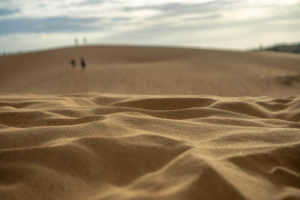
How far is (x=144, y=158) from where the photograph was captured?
1545mm

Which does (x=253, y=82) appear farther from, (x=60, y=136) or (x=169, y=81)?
(x=60, y=136)

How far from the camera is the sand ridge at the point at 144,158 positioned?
1257 millimetres

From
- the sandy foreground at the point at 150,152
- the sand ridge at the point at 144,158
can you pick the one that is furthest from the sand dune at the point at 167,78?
the sand ridge at the point at 144,158

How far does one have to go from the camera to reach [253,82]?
1320 centimetres

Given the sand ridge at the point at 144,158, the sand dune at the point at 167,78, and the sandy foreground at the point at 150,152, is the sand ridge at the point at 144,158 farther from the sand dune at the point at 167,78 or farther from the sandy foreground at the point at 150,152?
the sand dune at the point at 167,78

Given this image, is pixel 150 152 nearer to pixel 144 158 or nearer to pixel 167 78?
pixel 144 158

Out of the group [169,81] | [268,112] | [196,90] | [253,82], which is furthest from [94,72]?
[268,112]

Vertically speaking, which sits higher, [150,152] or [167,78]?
[150,152]

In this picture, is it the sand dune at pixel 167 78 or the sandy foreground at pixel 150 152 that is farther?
the sand dune at pixel 167 78

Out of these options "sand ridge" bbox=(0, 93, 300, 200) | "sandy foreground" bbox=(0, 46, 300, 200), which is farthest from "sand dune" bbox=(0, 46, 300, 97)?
"sand ridge" bbox=(0, 93, 300, 200)

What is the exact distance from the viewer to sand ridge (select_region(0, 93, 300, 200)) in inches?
49.5

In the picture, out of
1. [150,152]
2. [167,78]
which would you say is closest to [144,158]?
[150,152]

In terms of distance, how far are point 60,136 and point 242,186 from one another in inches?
42.8

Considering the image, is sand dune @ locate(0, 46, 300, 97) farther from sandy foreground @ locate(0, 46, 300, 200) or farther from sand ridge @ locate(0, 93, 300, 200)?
sand ridge @ locate(0, 93, 300, 200)
